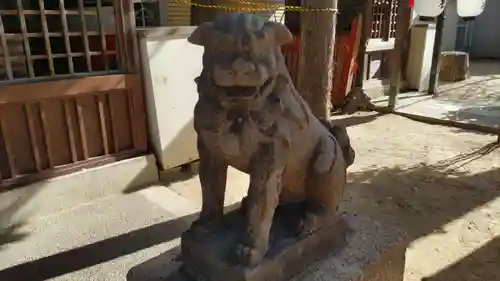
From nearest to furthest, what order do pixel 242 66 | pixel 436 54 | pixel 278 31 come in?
pixel 242 66
pixel 278 31
pixel 436 54

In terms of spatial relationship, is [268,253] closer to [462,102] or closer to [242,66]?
[242,66]

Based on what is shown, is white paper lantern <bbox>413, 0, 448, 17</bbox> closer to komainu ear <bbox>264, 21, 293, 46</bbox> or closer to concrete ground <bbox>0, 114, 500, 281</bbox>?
Answer: concrete ground <bbox>0, 114, 500, 281</bbox>

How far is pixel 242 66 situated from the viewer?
1154 millimetres

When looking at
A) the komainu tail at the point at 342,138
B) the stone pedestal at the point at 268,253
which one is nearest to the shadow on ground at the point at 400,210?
the stone pedestal at the point at 268,253

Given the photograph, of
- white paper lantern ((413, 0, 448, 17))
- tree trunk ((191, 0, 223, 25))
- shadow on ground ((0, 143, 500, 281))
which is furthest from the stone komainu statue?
white paper lantern ((413, 0, 448, 17))

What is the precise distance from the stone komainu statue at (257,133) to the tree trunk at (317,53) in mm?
1776

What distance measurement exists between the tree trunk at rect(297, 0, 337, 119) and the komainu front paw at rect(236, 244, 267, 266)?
2.09 metres

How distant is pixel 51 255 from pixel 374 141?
4.06 metres

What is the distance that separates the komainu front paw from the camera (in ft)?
4.63

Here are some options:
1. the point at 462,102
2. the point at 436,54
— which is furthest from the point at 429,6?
the point at 462,102

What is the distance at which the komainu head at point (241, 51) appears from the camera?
1.18 meters

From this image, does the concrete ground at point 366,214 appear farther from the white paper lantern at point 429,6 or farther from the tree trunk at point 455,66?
the tree trunk at point 455,66

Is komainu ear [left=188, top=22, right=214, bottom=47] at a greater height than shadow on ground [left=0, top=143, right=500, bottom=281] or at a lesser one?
greater

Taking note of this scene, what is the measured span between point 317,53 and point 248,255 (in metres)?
2.24
